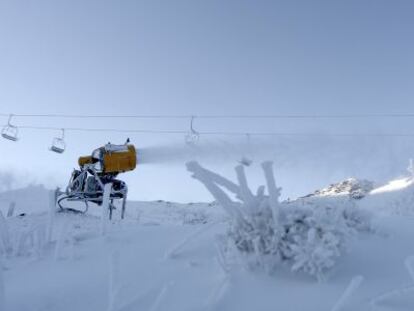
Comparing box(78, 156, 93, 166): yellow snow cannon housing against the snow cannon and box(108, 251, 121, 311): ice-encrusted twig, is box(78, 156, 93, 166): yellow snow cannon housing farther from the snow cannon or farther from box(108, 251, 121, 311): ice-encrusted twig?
box(108, 251, 121, 311): ice-encrusted twig

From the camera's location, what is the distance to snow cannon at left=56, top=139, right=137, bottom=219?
1608 cm

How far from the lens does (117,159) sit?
16062mm

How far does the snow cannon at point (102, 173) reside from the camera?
16.1 meters

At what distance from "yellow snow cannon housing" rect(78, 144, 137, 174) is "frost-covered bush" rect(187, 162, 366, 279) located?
12.7 metres

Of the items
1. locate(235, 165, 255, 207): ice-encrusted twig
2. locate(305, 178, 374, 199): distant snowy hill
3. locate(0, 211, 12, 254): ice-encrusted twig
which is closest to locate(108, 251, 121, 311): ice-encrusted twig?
locate(235, 165, 255, 207): ice-encrusted twig

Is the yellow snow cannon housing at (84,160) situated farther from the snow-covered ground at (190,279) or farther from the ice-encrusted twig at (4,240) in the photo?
the snow-covered ground at (190,279)

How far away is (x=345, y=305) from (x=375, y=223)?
1969 mm

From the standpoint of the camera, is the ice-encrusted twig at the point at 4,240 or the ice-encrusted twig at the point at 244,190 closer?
the ice-encrusted twig at the point at 244,190

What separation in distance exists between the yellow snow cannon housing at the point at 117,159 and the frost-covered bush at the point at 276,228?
12.7 m

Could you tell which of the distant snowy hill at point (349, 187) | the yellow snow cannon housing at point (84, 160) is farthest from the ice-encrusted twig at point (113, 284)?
the distant snowy hill at point (349, 187)

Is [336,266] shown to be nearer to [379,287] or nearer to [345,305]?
[379,287]

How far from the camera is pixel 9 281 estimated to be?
3793 millimetres

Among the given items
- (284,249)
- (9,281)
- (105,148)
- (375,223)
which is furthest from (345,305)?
(105,148)

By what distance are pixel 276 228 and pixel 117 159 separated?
43.2ft
